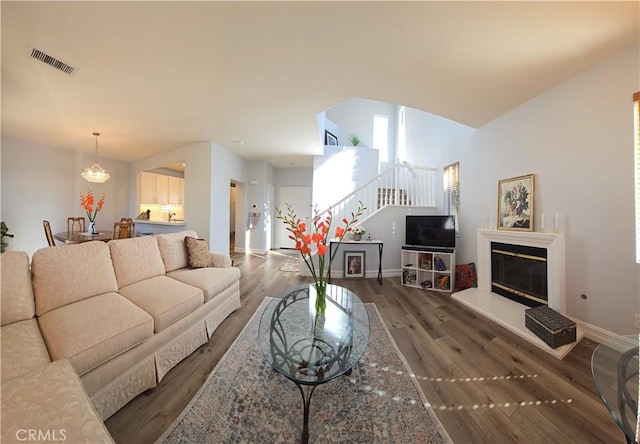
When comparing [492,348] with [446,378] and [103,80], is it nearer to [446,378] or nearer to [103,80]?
[446,378]

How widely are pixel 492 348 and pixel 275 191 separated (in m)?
6.33

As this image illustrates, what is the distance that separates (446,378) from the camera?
162 cm

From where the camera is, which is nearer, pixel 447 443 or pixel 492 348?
pixel 447 443

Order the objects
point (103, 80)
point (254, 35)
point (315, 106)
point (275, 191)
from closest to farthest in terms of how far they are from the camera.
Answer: point (254, 35) < point (103, 80) < point (315, 106) < point (275, 191)

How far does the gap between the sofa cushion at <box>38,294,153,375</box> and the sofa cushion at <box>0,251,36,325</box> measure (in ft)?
0.34

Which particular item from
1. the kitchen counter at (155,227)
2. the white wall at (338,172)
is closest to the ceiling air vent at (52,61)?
the kitchen counter at (155,227)

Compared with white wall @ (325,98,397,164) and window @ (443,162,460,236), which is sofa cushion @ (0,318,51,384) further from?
white wall @ (325,98,397,164)

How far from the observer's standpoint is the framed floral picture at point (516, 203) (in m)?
2.68

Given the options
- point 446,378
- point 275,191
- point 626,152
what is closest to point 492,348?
point 446,378

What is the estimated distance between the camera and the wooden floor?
48.6 inches

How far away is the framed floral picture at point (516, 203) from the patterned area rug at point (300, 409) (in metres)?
2.43

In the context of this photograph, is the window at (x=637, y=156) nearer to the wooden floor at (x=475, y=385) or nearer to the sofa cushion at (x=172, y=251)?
the wooden floor at (x=475, y=385)

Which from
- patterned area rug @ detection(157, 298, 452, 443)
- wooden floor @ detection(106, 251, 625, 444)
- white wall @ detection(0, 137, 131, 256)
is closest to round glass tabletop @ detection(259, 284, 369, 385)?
patterned area rug @ detection(157, 298, 452, 443)

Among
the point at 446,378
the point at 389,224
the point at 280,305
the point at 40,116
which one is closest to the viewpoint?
the point at 446,378
